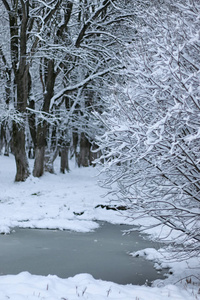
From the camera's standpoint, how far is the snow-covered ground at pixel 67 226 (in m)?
5.78

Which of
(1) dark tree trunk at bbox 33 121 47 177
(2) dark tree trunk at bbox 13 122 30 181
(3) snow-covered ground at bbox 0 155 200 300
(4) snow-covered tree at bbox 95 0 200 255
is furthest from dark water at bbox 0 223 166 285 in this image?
(1) dark tree trunk at bbox 33 121 47 177

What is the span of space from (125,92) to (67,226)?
21.6 ft

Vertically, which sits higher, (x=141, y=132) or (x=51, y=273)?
(x=141, y=132)

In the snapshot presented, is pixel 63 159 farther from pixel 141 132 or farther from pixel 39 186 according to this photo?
pixel 141 132

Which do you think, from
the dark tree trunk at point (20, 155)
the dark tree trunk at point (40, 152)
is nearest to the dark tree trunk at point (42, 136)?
the dark tree trunk at point (40, 152)

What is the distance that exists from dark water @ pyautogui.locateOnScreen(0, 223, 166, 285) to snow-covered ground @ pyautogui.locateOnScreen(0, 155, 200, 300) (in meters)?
0.46

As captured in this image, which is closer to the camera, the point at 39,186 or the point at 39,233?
the point at 39,233

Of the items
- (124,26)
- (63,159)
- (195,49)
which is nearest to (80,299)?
(195,49)

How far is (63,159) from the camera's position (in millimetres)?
25500

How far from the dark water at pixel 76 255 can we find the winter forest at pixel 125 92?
37.0 inches

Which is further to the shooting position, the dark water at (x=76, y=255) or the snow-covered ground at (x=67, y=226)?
the dark water at (x=76, y=255)

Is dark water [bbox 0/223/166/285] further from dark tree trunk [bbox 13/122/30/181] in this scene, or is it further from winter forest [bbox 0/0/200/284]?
dark tree trunk [bbox 13/122/30/181]

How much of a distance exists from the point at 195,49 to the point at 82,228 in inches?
269

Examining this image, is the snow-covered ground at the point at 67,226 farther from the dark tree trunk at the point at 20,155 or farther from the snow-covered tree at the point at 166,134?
the snow-covered tree at the point at 166,134
